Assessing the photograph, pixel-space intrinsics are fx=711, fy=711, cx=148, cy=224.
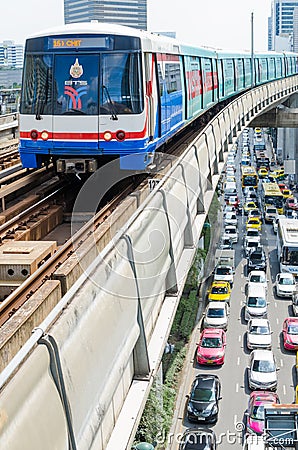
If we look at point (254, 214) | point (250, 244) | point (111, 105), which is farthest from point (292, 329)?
point (254, 214)

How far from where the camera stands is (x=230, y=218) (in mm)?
40000

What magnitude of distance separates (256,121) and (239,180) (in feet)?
65.8

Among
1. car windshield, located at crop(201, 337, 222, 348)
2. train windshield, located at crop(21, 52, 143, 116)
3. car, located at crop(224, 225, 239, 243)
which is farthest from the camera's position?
car, located at crop(224, 225, 239, 243)

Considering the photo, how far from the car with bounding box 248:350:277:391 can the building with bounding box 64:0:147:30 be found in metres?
70.4

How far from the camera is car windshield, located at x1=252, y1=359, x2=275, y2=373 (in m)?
20.0

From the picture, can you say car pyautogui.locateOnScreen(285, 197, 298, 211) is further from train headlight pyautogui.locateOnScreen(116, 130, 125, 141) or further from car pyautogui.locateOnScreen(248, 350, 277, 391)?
train headlight pyautogui.locateOnScreen(116, 130, 125, 141)

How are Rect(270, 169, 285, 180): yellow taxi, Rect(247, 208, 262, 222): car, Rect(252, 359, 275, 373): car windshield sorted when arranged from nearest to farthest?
Rect(252, 359, 275, 373): car windshield < Rect(247, 208, 262, 222): car < Rect(270, 169, 285, 180): yellow taxi

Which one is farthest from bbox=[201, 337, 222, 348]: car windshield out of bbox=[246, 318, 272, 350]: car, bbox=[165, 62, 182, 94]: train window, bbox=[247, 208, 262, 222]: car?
bbox=[247, 208, 262, 222]: car

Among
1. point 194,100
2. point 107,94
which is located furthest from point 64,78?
point 194,100

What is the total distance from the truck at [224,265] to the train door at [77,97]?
63.9ft

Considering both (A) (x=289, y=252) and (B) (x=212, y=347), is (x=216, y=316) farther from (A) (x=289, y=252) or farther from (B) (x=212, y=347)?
(A) (x=289, y=252)

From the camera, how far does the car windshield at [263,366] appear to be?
20016 millimetres

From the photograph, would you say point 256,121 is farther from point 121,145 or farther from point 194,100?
point 121,145
